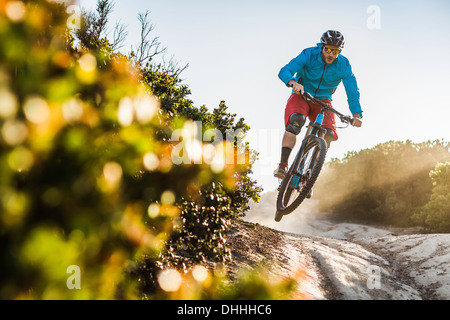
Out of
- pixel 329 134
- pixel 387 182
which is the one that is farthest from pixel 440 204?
pixel 329 134

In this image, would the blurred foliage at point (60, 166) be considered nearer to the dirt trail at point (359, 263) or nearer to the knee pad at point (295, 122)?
the dirt trail at point (359, 263)

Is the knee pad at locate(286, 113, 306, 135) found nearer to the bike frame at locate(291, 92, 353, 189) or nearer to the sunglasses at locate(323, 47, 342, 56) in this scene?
the bike frame at locate(291, 92, 353, 189)

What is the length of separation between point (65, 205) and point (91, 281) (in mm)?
325

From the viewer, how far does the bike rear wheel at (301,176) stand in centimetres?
481

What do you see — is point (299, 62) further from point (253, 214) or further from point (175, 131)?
point (253, 214)

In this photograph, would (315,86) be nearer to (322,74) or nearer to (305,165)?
(322,74)

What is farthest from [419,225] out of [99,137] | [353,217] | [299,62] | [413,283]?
[99,137]

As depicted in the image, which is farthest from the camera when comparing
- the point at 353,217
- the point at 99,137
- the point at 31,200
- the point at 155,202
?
the point at 353,217

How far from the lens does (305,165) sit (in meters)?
5.36

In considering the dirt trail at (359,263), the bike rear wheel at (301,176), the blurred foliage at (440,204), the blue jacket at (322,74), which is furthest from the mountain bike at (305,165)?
the blurred foliage at (440,204)

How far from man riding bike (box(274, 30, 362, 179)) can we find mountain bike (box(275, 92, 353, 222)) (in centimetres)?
16

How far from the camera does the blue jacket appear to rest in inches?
215

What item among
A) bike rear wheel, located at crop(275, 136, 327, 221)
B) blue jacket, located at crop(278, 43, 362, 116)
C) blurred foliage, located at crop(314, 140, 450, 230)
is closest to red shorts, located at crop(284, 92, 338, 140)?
blue jacket, located at crop(278, 43, 362, 116)
